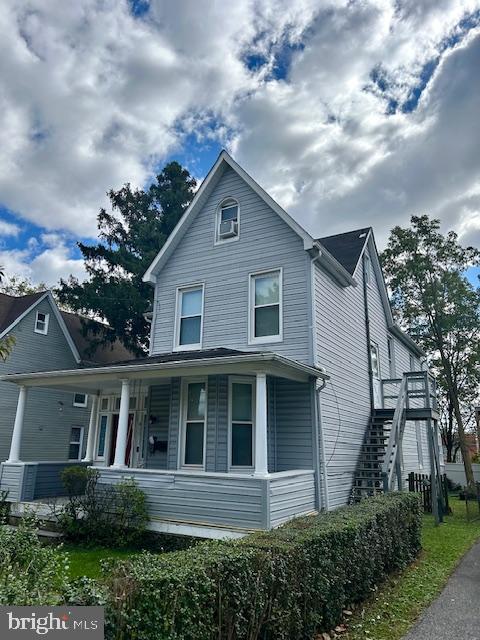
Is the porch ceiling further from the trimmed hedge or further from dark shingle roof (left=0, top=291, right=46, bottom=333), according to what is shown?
dark shingle roof (left=0, top=291, right=46, bottom=333)

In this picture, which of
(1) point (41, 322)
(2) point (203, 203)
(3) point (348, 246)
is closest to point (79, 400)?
(1) point (41, 322)

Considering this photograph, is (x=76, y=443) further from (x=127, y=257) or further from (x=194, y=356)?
(x=194, y=356)

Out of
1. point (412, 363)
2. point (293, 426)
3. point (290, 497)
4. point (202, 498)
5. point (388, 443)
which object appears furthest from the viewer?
point (412, 363)

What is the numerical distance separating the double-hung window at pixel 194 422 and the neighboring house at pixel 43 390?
1059cm

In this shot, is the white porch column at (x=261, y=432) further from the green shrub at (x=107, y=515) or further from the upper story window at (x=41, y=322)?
the upper story window at (x=41, y=322)

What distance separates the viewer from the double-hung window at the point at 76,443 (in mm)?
20334

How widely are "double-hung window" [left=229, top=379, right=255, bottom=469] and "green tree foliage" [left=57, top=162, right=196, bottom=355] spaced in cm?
1231

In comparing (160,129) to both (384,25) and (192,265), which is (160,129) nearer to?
(192,265)

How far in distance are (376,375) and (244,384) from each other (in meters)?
6.94

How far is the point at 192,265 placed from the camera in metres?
13.1

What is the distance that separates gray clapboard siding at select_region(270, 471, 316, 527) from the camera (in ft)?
26.2

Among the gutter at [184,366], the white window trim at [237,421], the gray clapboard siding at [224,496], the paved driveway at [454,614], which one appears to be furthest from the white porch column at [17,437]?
the paved driveway at [454,614]

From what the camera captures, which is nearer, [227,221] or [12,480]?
[12,480]

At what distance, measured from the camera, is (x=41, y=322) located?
20.3 metres
